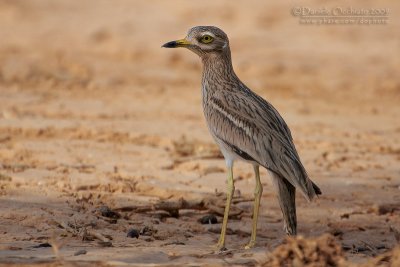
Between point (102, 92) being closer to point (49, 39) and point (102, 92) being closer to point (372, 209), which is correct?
point (49, 39)

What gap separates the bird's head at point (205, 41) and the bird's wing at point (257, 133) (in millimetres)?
360

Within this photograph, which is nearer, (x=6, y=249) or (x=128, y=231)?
(x=6, y=249)

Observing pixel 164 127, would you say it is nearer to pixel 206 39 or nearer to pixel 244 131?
pixel 206 39

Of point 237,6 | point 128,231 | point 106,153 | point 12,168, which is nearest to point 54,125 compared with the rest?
point 106,153

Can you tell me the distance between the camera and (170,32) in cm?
1477

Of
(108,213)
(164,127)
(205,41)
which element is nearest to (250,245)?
(108,213)

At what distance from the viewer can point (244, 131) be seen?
274 inches

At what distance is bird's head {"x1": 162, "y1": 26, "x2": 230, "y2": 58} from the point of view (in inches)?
290

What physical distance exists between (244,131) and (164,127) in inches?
141

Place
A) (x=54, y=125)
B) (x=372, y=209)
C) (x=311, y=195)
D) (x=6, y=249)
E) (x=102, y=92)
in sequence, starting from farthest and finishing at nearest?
(x=102, y=92) → (x=54, y=125) → (x=372, y=209) → (x=311, y=195) → (x=6, y=249)

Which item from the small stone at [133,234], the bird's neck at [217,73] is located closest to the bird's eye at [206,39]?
the bird's neck at [217,73]

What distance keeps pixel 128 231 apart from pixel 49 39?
317 inches

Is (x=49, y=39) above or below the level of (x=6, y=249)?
above

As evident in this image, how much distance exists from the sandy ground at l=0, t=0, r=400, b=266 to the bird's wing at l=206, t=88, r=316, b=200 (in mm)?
527
